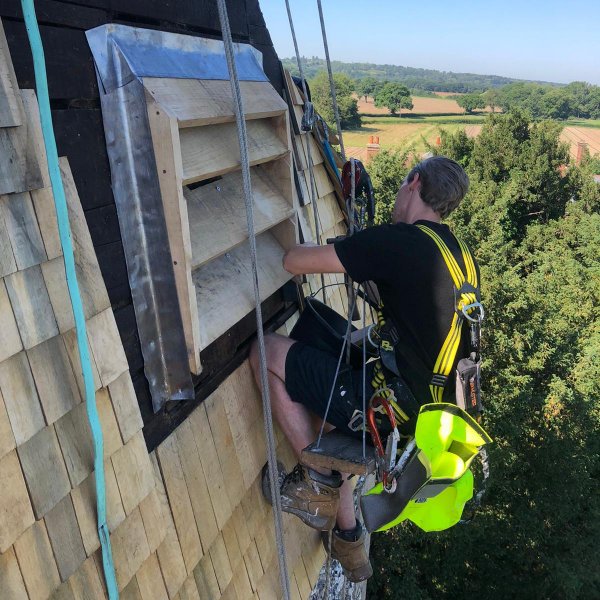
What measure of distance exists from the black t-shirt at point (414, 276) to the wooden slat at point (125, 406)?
3.09 ft

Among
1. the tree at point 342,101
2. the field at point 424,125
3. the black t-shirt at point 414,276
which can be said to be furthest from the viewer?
the tree at point 342,101

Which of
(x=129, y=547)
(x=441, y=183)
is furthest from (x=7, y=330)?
(x=441, y=183)

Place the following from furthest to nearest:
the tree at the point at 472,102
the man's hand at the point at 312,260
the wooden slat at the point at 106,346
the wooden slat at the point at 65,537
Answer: the tree at the point at 472,102 → the man's hand at the point at 312,260 → the wooden slat at the point at 106,346 → the wooden slat at the point at 65,537

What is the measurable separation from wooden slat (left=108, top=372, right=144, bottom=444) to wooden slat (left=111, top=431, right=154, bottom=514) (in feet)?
0.11

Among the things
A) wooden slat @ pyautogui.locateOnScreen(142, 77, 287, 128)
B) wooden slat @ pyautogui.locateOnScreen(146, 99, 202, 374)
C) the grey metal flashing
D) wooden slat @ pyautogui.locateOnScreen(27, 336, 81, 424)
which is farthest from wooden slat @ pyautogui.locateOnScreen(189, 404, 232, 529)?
the grey metal flashing

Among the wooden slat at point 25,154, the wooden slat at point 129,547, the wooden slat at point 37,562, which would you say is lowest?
the wooden slat at point 129,547

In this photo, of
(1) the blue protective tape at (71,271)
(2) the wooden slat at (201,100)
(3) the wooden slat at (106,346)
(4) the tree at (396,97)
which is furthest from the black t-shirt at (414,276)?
(4) the tree at (396,97)

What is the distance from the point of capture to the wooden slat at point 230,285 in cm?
207

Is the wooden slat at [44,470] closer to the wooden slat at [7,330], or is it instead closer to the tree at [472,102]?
the wooden slat at [7,330]

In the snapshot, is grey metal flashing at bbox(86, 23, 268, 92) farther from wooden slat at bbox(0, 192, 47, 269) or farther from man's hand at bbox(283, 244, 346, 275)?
man's hand at bbox(283, 244, 346, 275)

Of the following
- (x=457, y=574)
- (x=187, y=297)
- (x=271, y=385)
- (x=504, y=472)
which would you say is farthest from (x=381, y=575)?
(x=187, y=297)

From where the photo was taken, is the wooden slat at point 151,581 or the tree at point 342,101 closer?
the wooden slat at point 151,581

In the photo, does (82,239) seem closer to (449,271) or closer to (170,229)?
(170,229)

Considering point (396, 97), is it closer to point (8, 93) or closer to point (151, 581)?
point (151, 581)
